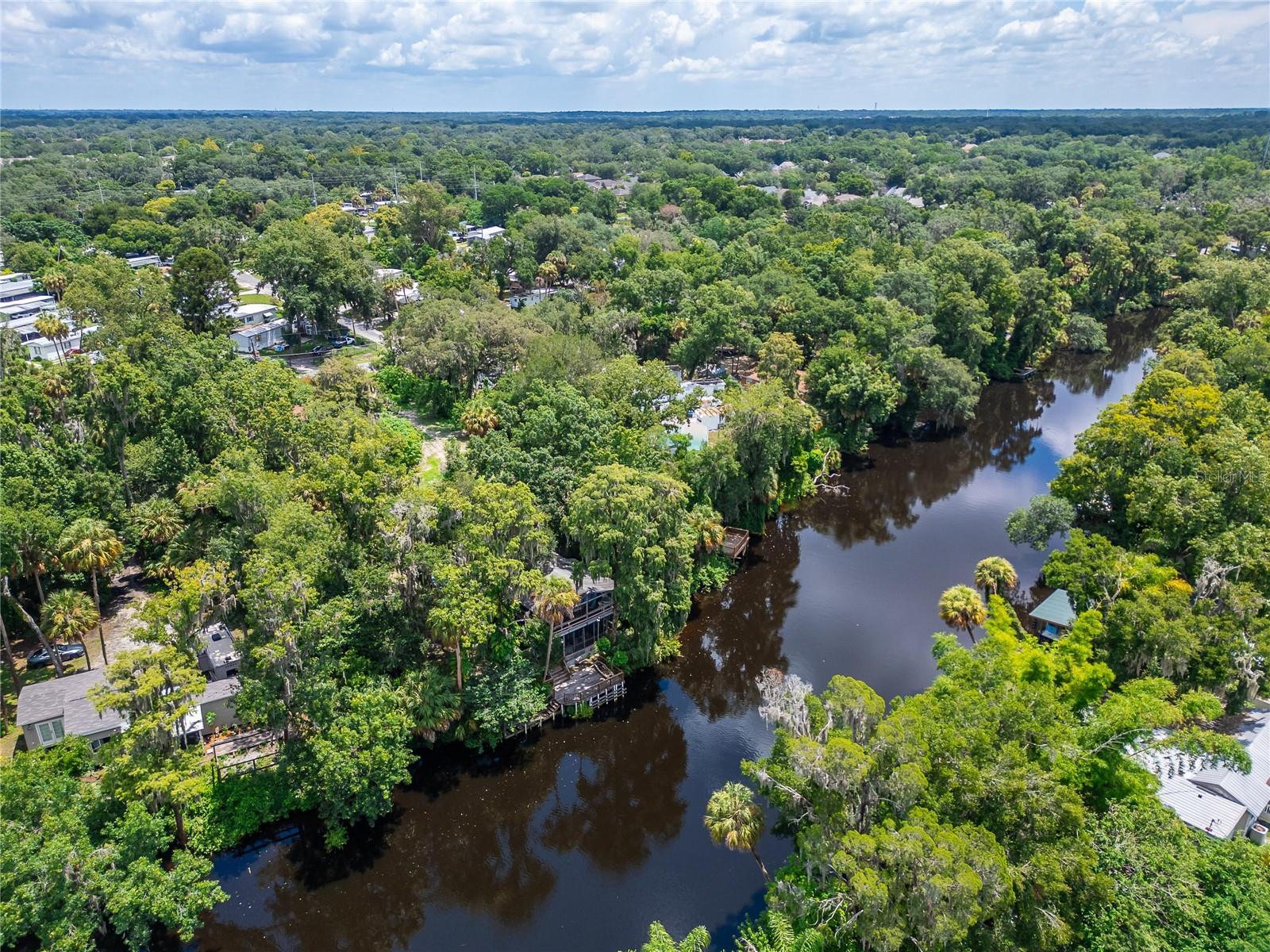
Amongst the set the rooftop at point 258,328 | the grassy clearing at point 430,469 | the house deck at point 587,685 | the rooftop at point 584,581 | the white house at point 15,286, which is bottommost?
the house deck at point 587,685

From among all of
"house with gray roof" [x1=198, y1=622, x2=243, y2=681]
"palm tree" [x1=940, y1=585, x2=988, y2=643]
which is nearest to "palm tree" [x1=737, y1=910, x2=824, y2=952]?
"palm tree" [x1=940, y1=585, x2=988, y2=643]

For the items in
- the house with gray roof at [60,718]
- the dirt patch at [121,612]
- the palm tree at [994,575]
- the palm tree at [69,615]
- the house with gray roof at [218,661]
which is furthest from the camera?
the palm tree at [994,575]

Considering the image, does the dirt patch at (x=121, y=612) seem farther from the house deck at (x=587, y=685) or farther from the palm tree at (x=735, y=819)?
the palm tree at (x=735, y=819)

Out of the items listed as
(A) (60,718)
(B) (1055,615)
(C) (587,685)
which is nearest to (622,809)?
(C) (587,685)

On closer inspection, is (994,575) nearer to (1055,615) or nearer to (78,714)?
(1055,615)

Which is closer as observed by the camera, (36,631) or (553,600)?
(553,600)

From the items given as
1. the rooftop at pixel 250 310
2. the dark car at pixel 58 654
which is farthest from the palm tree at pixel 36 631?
the rooftop at pixel 250 310

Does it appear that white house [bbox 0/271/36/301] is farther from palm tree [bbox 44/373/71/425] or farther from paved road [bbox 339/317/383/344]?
palm tree [bbox 44/373/71/425]
